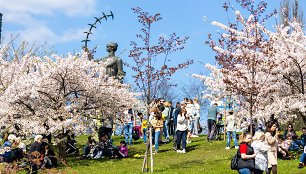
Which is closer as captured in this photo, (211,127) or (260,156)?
(260,156)

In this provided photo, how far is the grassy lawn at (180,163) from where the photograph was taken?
1163 cm

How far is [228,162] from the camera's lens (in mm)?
12883

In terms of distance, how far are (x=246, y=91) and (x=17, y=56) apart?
29.0 ft

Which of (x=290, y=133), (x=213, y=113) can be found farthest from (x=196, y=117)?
(x=290, y=133)

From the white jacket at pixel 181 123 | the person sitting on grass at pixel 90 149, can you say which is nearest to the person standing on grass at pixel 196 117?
the white jacket at pixel 181 123

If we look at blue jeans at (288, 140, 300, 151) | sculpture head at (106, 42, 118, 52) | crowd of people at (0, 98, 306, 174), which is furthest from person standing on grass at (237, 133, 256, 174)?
sculpture head at (106, 42, 118, 52)

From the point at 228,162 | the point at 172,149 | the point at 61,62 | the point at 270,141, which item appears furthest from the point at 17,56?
the point at 270,141

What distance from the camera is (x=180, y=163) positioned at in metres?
13.1

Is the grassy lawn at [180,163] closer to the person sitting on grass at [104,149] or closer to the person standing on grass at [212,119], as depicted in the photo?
the person sitting on grass at [104,149]

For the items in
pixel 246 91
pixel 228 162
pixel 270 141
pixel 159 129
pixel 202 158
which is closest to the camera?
pixel 270 141

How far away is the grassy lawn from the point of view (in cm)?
1163

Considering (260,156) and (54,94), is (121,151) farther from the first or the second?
(260,156)

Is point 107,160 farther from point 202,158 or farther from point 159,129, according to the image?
point 202,158

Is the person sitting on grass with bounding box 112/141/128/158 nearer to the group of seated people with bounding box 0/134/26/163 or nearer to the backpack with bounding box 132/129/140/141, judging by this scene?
the group of seated people with bounding box 0/134/26/163
